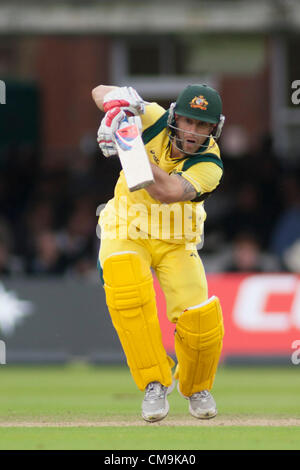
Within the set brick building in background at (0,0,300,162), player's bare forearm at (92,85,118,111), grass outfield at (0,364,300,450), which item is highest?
brick building in background at (0,0,300,162)

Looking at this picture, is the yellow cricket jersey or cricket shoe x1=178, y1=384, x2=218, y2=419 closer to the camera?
the yellow cricket jersey

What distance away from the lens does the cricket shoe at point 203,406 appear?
6.26 m

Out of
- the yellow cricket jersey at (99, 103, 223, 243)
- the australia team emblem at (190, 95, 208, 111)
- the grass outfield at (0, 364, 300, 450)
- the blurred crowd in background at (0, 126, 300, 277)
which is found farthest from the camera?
the blurred crowd in background at (0, 126, 300, 277)

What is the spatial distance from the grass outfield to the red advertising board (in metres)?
0.21

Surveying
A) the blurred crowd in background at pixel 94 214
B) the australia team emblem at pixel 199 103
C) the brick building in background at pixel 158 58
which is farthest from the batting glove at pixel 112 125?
the brick building in background at pixel 158 58

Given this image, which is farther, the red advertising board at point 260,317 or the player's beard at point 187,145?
the red advertising board at point 260,317

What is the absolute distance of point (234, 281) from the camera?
10438 millimetres

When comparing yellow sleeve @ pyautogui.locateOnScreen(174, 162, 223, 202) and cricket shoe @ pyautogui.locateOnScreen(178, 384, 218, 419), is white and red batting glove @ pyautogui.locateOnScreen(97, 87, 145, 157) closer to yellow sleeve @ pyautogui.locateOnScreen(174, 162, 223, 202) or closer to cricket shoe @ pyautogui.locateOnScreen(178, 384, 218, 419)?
yellow sleeve @ pyautogui.locateOnScreen(174, 162, 223, 202)

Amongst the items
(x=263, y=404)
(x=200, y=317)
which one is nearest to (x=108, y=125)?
(x=200, y=317)

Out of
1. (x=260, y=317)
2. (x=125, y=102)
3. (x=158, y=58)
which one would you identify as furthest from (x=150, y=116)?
(x=158, y=58)

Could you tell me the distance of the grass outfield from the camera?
17.8 ft

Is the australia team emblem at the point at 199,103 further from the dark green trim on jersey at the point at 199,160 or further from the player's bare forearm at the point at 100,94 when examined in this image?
the player's bare forearm at the point at 100,94

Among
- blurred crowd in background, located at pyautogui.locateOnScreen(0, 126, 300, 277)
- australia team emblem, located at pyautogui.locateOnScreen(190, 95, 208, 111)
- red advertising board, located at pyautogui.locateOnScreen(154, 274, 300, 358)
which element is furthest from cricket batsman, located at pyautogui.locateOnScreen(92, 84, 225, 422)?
blurred crowd in background, located at pyautogui.locateOnScreen(0, 126, 300, 277)

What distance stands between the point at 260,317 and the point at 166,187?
4608 millimetres
